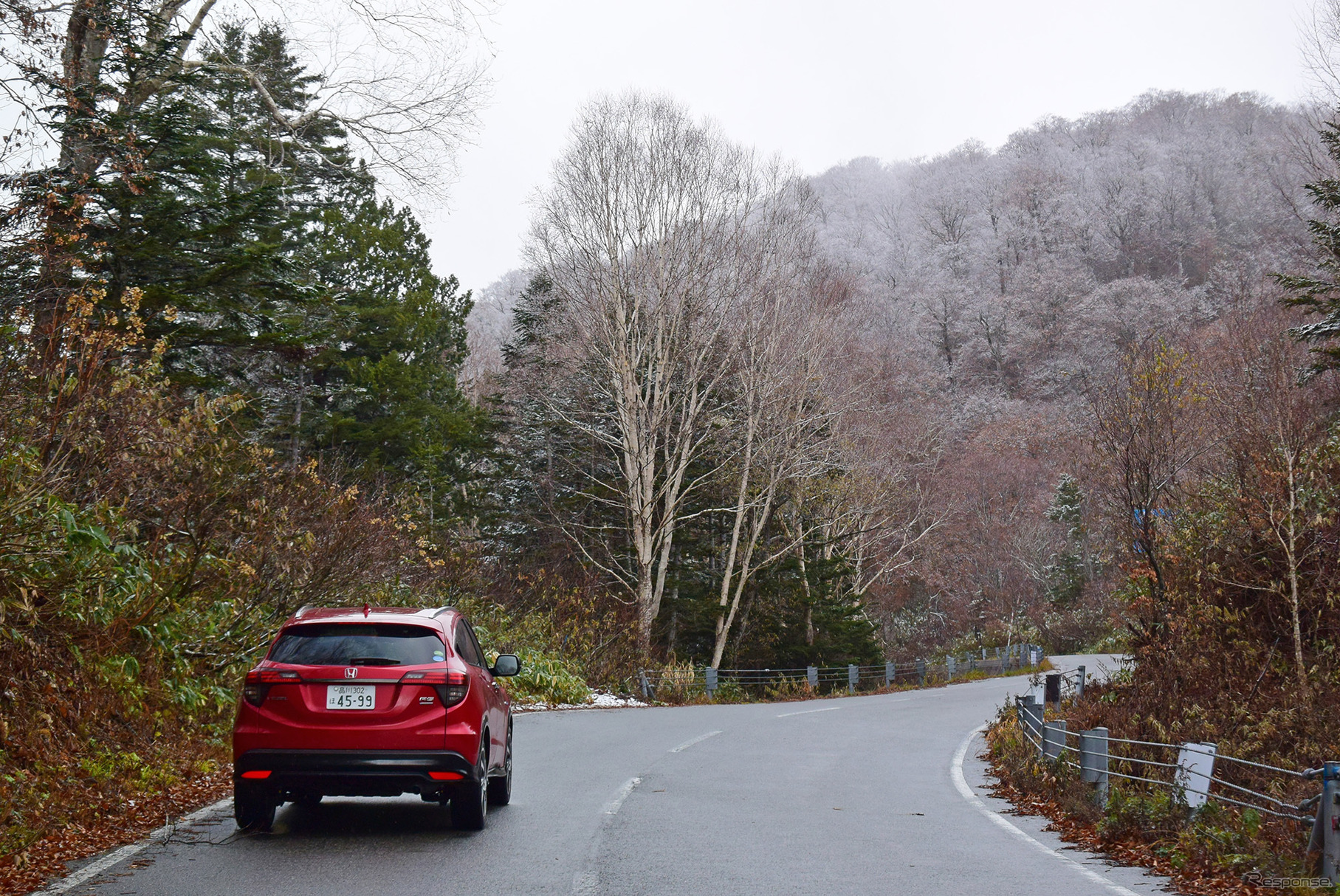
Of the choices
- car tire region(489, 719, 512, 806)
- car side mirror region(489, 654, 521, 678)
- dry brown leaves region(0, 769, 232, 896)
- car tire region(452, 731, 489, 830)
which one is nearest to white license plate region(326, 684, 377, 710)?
car tire region(452, 731, 489, 830)

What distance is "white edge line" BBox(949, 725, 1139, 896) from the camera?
22.7 ft

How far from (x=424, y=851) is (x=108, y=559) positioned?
5805 mm

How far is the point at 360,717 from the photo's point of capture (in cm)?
775

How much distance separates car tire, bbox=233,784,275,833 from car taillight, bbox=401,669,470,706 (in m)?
1.27

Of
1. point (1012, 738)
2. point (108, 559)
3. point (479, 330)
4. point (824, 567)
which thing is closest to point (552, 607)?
point (824, 567)

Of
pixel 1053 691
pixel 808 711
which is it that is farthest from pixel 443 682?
pixel 808 711

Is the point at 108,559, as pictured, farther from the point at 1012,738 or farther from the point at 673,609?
the point at 673,609

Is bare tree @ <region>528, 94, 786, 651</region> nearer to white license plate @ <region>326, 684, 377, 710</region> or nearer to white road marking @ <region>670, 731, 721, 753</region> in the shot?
white road marking @ <region>670, 731, 721, 753</region>

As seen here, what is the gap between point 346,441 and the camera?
33.1m

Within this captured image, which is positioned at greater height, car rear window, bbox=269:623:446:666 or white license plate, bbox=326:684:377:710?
car rear window, bbox=269:623:446:666

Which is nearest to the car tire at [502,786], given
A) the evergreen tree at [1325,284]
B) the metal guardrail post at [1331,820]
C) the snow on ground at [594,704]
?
the metal guardrail post at [1331,820]

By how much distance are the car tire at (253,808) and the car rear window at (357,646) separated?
94cm

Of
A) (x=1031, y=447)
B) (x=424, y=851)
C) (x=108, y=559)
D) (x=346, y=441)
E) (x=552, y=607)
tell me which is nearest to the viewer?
(x=424, y=851)

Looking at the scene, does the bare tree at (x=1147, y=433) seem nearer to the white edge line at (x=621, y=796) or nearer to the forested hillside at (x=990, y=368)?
the forested hillside at (x=990, y=368)
